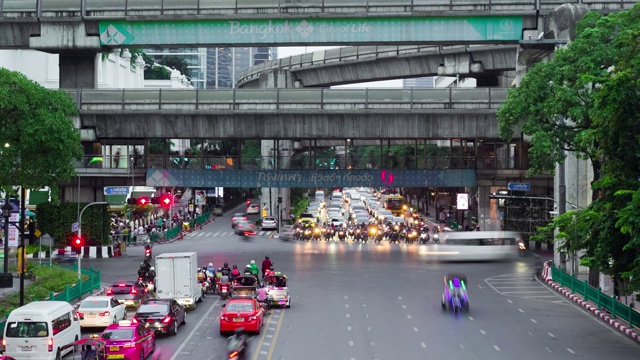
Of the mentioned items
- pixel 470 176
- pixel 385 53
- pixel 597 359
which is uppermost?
pixel 385 53

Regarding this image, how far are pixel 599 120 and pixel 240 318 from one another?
1333 cm

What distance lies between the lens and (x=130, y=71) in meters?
114

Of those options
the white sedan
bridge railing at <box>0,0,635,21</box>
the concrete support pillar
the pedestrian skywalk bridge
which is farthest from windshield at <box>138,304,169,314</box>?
the concrete support pillar

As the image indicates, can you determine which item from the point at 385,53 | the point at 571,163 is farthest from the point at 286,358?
the point at 385,53

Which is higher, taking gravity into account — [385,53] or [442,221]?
[385,53]

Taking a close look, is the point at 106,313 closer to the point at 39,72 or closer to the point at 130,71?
the point at 39,72

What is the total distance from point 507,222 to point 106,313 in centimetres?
4408

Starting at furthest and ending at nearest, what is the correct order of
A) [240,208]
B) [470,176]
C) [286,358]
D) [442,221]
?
[240,208]
[442,221]
[470,176]
[286,358]

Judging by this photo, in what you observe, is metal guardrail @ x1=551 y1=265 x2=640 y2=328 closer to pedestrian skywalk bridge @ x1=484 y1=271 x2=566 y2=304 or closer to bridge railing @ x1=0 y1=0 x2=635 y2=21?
pedestrian skywalk bridge @ x1=484 y1=271 x2=566 y2=304

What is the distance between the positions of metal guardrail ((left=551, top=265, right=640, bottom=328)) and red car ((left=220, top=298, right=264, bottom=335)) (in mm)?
13065

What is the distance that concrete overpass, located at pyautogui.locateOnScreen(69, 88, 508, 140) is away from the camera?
57594mm

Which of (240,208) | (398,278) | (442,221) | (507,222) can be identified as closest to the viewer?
(398,278)

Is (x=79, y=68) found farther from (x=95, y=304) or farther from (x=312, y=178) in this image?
(x=95, y=304)

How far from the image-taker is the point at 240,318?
104 ft
